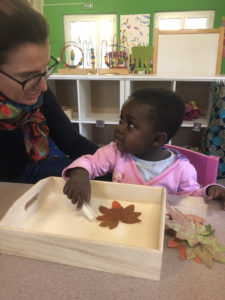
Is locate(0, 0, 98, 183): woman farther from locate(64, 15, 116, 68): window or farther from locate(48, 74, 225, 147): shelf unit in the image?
locate(64, 15, 116, 68): window

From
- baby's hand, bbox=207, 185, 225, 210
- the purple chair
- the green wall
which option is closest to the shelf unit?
the purple chair

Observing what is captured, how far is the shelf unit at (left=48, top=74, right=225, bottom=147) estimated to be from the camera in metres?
2.26

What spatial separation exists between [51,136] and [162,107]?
729mm

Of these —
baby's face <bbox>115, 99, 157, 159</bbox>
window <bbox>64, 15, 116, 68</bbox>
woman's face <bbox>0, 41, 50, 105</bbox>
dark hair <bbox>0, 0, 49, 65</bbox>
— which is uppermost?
window <bbox>64, 15, 116, 68</bbox>

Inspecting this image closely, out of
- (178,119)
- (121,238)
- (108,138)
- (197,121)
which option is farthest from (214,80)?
(121,238)

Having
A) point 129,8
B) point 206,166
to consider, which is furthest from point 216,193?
point 129,8

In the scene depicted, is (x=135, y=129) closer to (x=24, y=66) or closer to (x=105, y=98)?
(x=24, y=66)

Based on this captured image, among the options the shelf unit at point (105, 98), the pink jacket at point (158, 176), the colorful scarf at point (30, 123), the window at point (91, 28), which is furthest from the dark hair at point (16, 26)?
the window at point (91, 28)

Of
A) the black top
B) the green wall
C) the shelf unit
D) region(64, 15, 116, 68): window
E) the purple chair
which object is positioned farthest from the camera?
region(64, 15, 116, 68): window

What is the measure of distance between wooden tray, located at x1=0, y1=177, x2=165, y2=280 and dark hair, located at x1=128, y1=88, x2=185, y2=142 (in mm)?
247

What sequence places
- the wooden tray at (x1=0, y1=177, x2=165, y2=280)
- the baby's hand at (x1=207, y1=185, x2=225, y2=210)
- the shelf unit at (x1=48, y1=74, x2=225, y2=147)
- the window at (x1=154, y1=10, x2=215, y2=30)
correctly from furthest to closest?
the window at (x1=154, y1=10, x2=215, y2=30) → the shelf unit at (x1=48, y1=74, x2=225, y2=147) → the baby's hand at (x1=207, y1=185, x2=225, y2=210) → the wooden tray at (x1=0, y1=177, x2=165, y2=280)

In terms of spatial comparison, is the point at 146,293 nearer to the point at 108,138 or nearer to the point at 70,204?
the point at 70,204

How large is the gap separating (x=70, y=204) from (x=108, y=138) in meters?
2.05

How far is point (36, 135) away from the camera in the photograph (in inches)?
49.3
